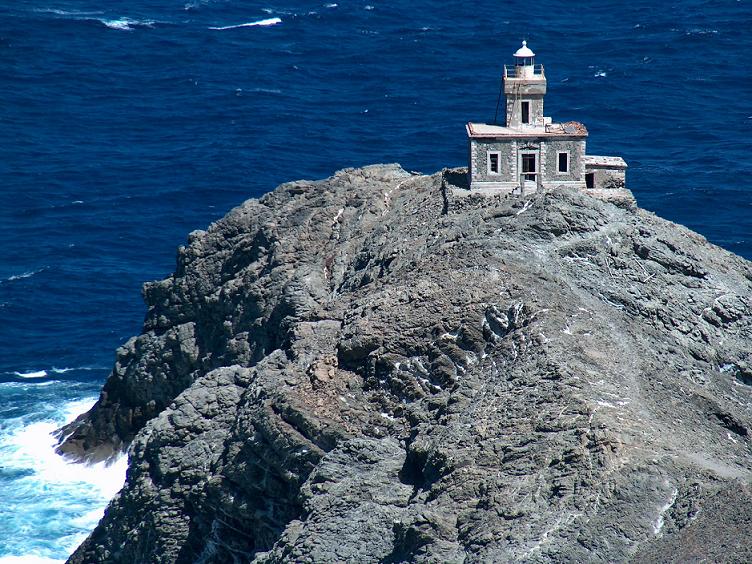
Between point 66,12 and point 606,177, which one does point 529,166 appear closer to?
point 606,177

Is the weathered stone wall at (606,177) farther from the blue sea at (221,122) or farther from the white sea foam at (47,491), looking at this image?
the white sea foam at (47,491)

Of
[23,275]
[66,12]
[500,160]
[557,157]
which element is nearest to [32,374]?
[23,275]

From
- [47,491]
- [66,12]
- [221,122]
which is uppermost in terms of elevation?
[66,12]

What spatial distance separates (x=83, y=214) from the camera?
12244 centimetres

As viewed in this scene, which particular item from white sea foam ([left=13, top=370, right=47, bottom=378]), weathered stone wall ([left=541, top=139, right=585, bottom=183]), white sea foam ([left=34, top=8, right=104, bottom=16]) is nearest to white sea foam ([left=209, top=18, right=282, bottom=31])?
white sea foam ([left=34, top=8, right=104, bottom=16])

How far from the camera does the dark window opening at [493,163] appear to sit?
7675cm

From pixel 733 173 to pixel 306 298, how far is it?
56298 millimetres

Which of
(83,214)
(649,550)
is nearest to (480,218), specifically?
(649,550)

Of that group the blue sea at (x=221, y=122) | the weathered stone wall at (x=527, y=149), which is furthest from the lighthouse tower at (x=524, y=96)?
the blue sea at (x=221, y=122)

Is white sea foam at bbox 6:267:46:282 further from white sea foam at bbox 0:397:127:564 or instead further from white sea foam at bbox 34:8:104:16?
white sea foam at bbox 34:8:104:16

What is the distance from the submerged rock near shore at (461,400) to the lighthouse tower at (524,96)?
557 cm

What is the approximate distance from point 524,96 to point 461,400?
25.3 m

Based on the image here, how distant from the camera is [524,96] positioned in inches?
3078

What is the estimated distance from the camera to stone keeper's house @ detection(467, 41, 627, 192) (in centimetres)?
7625
